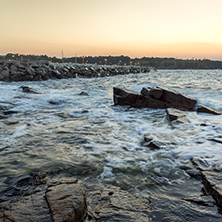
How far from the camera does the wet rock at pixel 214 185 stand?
1.97 m

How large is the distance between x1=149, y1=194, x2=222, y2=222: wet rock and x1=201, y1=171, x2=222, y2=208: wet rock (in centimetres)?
13

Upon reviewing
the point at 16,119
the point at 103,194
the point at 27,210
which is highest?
the point at 27,210

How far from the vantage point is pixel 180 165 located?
311cm

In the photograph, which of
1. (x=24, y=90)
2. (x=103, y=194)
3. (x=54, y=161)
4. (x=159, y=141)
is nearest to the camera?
(x=103, y=194)

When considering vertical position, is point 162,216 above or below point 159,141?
above

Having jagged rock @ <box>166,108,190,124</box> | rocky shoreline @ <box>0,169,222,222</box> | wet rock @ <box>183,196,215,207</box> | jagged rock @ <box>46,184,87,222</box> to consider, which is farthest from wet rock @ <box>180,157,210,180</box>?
jagged rock @ <box>166,108,190,124</box>

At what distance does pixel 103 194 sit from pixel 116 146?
1874mm

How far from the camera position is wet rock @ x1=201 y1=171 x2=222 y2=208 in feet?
6.47

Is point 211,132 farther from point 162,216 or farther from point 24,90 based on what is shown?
point 24,90

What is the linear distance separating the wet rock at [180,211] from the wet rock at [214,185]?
13cm

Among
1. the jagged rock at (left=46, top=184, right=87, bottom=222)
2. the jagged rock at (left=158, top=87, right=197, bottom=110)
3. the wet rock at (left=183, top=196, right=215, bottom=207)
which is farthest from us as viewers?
the jagged rock at (left=158, top=87, right=197, bottom=110)

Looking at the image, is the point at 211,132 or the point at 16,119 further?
the point at 16,119

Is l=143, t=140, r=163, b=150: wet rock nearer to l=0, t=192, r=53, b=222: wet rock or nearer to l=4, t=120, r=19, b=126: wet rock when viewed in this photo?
l=0, t=192, r=53, b=222: wet rock

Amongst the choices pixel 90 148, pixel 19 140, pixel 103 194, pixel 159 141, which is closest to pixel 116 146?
pixel 90 148
